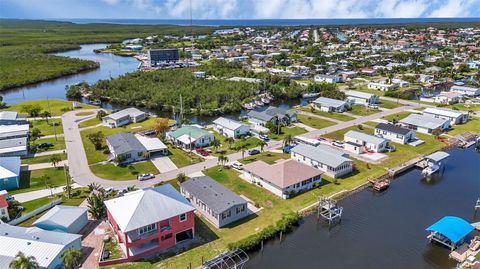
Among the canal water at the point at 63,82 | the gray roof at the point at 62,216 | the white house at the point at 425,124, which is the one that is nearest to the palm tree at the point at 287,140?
the white house at the point at 425,124

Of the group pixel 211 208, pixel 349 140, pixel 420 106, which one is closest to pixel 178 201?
pixel 211 208

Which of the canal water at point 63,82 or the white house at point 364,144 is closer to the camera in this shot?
the white house at point 364,144

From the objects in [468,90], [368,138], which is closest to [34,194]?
[368,138]

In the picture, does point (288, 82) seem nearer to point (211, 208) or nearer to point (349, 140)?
point (349, 140)

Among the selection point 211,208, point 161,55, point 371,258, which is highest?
point 161,55

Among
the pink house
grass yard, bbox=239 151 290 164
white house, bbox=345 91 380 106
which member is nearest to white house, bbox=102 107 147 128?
grass yard, bbox=239 151 290 164

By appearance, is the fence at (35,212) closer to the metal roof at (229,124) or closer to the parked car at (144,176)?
the parked car at (144,176)

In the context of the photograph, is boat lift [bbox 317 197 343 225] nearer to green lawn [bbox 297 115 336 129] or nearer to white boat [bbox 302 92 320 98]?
green lawn [bbox 297 115 336 129]
